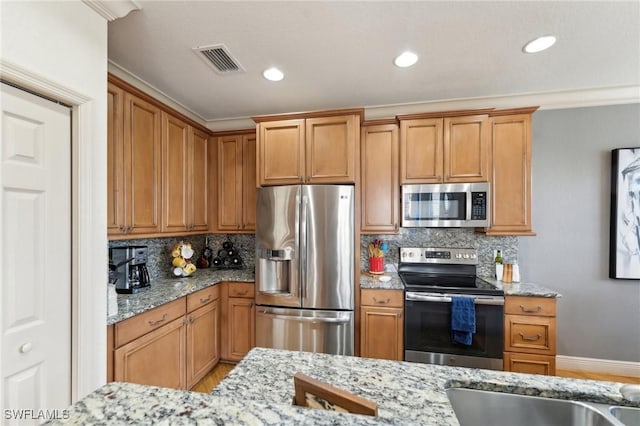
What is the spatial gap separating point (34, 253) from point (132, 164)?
1007 mm

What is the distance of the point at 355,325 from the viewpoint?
255 cm

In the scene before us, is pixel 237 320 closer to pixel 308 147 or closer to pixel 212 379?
pixel 212 379

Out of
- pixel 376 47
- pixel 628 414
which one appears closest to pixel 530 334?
pixel 628 414

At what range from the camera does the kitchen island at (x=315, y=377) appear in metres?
0.56

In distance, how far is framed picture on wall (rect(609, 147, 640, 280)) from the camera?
2572 mm

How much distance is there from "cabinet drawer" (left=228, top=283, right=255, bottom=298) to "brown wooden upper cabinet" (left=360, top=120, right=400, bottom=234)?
128cm

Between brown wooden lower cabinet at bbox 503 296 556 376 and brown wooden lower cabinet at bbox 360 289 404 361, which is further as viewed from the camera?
brown wooden lower cabinet at bbox 360 289 404 361

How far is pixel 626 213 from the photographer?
2.59m

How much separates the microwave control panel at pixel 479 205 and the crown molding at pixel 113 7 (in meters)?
2.83

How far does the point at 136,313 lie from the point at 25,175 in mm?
991

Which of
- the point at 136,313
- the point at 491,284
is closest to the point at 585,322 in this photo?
the point at 491,284

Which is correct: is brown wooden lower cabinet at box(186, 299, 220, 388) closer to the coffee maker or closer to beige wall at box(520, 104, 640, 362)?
the coffee maker

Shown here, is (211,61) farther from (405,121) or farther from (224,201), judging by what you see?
(405,121)

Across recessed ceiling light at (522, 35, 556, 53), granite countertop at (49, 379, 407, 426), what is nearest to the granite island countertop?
granite countertop at (49, 379, 407, 426)
